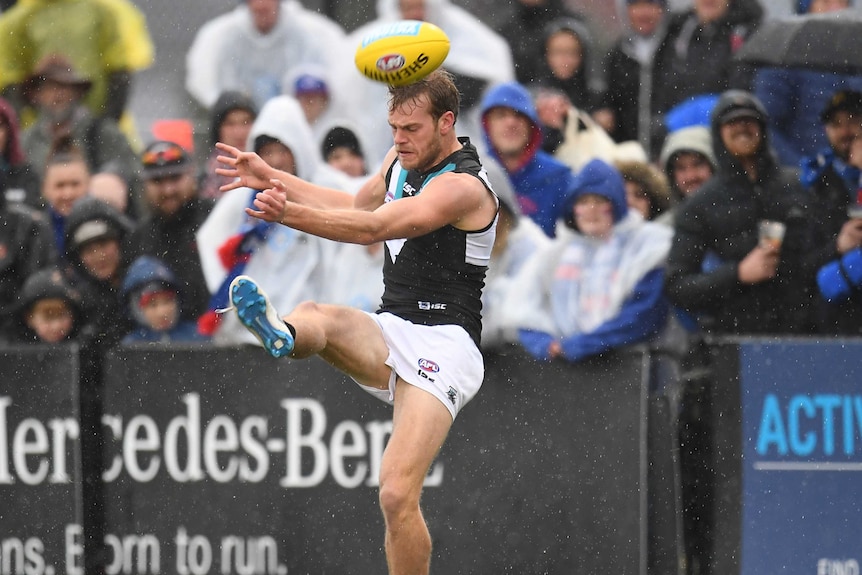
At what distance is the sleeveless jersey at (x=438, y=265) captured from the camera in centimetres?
635

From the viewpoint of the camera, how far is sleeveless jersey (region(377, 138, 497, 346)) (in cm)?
635

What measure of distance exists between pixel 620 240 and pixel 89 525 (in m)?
3.40

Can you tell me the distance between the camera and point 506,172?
8.34 m

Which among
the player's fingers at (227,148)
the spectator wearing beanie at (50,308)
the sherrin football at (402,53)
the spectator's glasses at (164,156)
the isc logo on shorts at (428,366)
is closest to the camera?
the player's fingers at (227,148)

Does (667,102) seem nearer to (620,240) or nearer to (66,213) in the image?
(620,240)

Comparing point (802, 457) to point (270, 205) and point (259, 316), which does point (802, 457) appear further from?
point (270, 205)

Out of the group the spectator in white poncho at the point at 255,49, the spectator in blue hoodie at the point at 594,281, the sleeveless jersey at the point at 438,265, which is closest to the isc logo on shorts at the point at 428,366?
the sleeveless jersey at the point at 438,265

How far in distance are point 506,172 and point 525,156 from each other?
143 millimetres

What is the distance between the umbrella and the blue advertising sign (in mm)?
1537

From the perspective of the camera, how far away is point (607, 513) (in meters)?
7.82

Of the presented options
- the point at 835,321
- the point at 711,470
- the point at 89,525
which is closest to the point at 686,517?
the point at 711,470

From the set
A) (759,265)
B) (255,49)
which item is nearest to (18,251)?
(255,49)

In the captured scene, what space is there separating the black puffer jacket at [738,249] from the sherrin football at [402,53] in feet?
7.53

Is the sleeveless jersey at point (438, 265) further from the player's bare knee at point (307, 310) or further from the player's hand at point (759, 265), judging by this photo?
the player's hand at point (759, 265)
